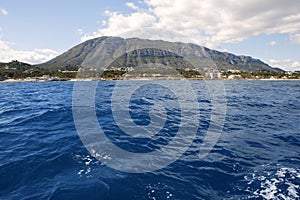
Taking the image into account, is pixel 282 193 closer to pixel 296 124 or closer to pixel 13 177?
pixel 13 177

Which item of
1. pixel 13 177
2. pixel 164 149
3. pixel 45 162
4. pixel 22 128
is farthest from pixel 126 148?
pixel 22 128

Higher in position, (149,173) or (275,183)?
(149,173)

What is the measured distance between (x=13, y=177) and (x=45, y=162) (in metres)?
0.98

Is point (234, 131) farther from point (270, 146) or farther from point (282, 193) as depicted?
point (282, 193)

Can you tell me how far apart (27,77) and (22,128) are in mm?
125651

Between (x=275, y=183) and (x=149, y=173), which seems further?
(x=149, y=173)

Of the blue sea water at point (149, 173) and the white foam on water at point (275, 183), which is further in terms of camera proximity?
the white foam on water at point (275, 183)

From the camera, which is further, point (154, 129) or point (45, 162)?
point (154, 129)

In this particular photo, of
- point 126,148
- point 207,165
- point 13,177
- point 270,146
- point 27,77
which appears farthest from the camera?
point 27,77

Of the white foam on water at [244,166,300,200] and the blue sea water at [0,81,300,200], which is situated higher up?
the blue sea water at [0,81,300,200]

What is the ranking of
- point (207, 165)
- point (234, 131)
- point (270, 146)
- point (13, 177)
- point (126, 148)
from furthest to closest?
1. point (234, 131)
2. point (270, 146)
3. point (126, 148)
4. point (207, 165)
5. point (13, 177)

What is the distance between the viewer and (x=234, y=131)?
10.8 metres

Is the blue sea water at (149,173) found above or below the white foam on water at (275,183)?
above

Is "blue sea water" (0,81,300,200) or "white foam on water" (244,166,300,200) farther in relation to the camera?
"white foam on water" (244,166,300,200)
